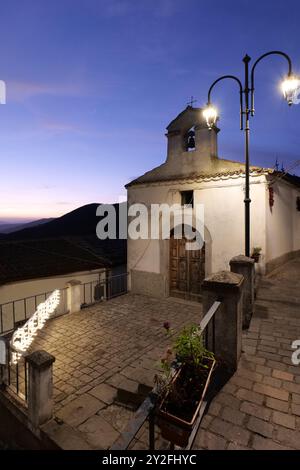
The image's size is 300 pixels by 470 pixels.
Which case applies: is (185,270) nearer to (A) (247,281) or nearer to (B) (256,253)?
(B) (256,253)

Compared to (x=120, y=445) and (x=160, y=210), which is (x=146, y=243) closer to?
(x=160, y=210)

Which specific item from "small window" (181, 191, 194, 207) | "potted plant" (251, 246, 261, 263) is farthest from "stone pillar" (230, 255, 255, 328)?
"small window" (181, 191, 194, 207)

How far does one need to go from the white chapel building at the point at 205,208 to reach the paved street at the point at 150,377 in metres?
2.06

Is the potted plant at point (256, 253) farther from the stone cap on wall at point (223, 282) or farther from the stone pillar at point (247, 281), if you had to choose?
the stone cap on wall at point (223, 282)

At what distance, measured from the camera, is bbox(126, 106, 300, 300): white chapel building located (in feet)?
31.8

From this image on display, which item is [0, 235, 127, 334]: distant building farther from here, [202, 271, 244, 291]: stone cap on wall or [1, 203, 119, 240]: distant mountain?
[1, 203, 119, 240]: distant mountain

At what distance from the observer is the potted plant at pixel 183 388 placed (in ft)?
8.89

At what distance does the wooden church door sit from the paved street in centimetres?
205

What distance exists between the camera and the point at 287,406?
3721 mm

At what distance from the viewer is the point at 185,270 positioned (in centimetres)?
1172

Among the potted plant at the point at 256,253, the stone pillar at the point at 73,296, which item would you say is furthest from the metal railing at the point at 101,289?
the potted plant at the point at 256,253

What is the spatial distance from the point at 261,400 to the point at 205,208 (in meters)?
7.74

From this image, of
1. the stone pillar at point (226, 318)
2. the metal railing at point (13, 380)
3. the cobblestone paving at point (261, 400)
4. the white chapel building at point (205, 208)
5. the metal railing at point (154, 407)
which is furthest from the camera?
the white chapel building at point (205, 208)
